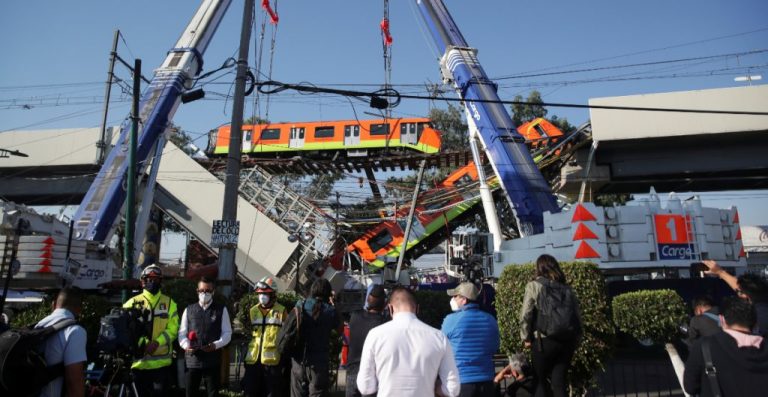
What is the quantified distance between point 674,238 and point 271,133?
77.4 ft

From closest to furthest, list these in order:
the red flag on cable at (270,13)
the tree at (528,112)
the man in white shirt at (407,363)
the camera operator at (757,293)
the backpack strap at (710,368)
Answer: the man in white shirt at (407,363) < the backpack strap at (710,368) < the camera operator at (757,293) < the red flag on cable at (270,13) < the tree at (528,112)

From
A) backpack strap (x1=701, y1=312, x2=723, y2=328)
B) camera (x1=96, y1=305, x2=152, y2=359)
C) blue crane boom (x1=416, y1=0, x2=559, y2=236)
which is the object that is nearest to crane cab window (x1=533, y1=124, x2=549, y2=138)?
blue crane boom (x1=416, y1=0, x2=559, y2=236)

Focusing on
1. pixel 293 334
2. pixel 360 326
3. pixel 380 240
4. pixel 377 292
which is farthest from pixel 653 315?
pixel 380 240

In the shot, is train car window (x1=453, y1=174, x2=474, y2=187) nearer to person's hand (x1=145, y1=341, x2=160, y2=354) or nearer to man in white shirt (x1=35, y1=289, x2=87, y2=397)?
person's hand (x1=145, y1=341, x2=160, y2=354)

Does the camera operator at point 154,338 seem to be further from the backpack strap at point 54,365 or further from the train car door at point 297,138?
the train car door at point 297,138

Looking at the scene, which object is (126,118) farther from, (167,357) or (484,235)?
(167,357)

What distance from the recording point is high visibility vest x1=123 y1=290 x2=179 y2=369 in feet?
17.4

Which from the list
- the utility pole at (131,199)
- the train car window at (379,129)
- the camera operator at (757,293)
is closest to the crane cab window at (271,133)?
the train car window at (379,129)

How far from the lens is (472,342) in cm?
455

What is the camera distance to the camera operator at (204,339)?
561cm

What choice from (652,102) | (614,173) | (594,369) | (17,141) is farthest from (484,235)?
(17,141)

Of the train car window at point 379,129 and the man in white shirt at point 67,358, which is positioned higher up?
the train car window at point 379,129

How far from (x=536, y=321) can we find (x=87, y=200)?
16.8 meters

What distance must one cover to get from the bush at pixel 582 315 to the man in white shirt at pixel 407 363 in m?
3.83
